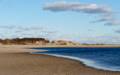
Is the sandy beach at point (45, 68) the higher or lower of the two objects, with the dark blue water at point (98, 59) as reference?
higher

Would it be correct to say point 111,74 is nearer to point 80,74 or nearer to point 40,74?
point 80,74

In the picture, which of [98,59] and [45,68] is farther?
[98,59]

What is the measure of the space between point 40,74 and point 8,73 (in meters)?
2.40

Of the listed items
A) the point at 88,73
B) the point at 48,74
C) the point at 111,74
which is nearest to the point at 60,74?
the point at 48,74

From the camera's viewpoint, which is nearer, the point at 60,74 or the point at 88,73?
the point at 60,74

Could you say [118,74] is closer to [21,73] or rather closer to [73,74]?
[73,74]

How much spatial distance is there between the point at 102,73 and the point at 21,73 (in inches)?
231

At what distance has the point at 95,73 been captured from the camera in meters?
21.4

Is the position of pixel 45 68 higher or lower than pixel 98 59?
higher

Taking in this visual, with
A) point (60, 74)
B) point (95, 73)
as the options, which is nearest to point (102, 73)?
point (95, 73)

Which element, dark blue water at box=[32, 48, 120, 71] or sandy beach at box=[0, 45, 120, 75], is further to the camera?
dark blue water at box=[32, 48, 120, 71]

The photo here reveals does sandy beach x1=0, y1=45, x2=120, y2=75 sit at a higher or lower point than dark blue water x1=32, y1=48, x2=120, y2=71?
higher

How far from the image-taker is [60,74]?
792 inches

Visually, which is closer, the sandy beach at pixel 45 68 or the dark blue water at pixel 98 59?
the sandy beach at pixel 45 68
